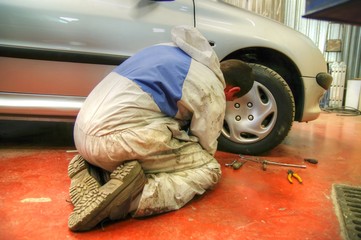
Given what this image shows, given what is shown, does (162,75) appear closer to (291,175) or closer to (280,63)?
(291,175)

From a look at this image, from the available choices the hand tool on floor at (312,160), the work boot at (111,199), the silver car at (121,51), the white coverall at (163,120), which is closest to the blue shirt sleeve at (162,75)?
the white coverall at (163,120)

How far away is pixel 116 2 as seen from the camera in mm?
1678

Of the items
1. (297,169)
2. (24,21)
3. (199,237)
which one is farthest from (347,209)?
(24,21)

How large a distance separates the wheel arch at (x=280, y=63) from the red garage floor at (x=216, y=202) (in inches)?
16.1

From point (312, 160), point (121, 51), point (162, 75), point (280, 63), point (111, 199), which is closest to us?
point (111, 199)

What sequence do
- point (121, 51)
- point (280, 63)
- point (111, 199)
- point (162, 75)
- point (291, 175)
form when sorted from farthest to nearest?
point (280, 63) < point (121, 51) < point (291, 175) < point (162, 75) < point (111, 199)

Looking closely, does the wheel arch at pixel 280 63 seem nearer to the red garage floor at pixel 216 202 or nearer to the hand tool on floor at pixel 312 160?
the hand tool on floor at pixel 312 160

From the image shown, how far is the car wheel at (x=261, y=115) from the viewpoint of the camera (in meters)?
1.76

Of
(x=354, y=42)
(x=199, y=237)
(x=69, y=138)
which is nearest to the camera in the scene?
(x=199, y=237)

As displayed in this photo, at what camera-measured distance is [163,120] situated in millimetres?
1184

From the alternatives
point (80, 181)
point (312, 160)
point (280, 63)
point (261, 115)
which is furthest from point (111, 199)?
Result: point (280, 63)

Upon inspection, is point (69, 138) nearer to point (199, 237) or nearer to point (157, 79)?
point (157, 79)

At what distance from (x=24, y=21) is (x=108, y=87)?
0.81 meters

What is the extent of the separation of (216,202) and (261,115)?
76 cm
